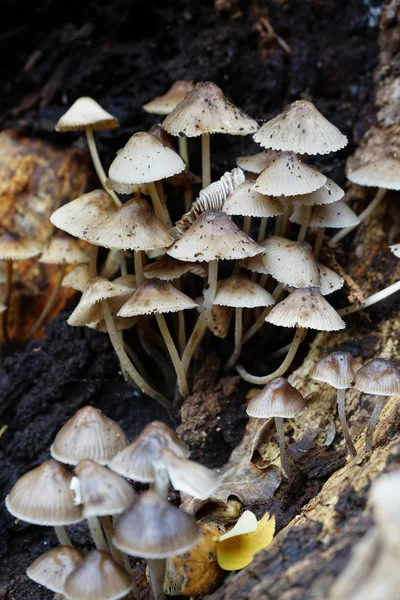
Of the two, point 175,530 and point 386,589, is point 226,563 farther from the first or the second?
point 386,589

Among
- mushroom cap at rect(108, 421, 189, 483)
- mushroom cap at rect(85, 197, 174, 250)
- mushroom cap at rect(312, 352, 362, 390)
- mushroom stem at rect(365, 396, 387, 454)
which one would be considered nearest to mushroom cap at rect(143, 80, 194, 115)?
mushroom cap at rect(85, 197, 174, 250)

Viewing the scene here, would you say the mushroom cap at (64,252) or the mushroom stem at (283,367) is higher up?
the mushroom cap at (64,252)

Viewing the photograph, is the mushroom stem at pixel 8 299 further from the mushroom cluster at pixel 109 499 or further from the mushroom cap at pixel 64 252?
the mushroom cluster at pixel 109 499

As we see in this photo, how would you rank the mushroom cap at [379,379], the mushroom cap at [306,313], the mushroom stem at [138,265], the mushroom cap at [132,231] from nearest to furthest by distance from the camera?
the mushroom cap at [379,379] → the mushroom cap at [306,313] → the mushroom cap at [132,231] → the mushroom stem at [138,265]

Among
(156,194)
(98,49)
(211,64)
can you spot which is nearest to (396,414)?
(156,194)

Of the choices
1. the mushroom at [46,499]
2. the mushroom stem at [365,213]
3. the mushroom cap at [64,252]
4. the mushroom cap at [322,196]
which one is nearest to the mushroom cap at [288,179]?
the mushroom cap at [322,196]

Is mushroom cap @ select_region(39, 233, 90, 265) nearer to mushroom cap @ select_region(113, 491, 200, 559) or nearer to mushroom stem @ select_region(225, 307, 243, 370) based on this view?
mushroom stem @ select_region(225, 307, 243, 370)
